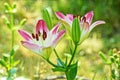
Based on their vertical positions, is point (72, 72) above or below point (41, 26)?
below

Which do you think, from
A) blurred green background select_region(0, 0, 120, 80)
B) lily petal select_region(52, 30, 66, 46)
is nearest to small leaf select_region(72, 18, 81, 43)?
→ lily petal select_region(52, 30, 66, 46)

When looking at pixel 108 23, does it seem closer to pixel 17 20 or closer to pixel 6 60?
pixel 17 20

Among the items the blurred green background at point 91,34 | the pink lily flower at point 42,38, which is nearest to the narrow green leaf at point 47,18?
the pink lily flower at point 42,38

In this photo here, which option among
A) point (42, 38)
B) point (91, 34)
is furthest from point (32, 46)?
point (91, 34)

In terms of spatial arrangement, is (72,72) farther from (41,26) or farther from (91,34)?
(91,34)

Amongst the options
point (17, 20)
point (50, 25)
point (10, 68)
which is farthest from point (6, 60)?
point (17, 20)

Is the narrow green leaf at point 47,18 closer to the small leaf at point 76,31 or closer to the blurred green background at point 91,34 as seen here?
the small leaf at point 76,31
